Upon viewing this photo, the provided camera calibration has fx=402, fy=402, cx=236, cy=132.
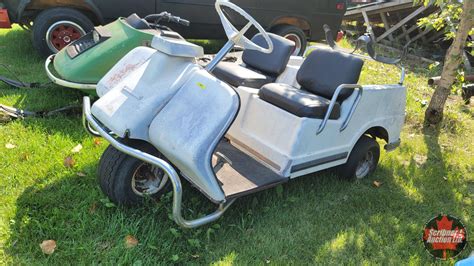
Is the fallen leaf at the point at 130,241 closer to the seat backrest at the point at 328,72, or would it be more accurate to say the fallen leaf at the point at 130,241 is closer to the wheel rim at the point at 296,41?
the seat backrest at the point at 328,72

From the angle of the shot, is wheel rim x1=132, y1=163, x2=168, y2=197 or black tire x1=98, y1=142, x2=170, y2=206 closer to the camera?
black tire x1=98, y1=142, x2=170, y2=206

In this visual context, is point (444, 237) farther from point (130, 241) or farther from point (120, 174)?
point (120, 174)

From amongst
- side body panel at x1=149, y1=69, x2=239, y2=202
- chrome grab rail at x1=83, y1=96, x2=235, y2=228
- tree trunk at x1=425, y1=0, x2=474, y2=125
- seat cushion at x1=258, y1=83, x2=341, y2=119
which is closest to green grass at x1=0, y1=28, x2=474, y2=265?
chrome grab rail at x1=83, y1=96, x2=235, y2=228

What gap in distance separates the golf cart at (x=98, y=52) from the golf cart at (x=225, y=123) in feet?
3.49

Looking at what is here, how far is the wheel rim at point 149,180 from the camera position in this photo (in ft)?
8.63

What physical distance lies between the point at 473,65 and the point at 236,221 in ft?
26.1

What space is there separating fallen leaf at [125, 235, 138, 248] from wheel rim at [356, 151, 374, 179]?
197 cm

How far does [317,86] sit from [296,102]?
23.5 inches

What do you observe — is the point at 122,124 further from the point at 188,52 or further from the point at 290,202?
the point at 290,202

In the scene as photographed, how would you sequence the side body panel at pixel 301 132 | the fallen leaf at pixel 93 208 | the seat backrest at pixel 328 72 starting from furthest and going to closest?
the seat backrest at pixel 328 72, the side body panel at pixel 301 132, the fallen leaf at pixel 93 208

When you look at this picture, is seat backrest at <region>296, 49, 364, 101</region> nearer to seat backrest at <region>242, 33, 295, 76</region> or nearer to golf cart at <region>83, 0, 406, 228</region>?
golf cart at <region>83, 0, 406, 228</region>

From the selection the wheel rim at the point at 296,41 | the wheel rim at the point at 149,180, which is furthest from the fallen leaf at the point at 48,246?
the wheel rim at the point at 296,41

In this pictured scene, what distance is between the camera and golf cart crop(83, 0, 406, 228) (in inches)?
91.9

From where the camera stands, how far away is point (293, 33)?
6781 millimetres
